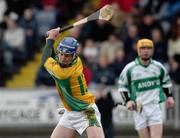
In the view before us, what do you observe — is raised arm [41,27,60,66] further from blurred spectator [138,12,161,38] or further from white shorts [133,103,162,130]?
blurred spectator [138,12,161,38]

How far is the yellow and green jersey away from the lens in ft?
36.9

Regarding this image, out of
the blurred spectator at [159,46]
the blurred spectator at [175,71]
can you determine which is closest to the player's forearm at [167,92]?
the blurred spectator at [175,71]

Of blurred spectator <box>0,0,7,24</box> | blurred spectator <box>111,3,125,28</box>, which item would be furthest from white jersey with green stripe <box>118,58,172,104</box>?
blurred spectator <box>0,0,7,24</box>

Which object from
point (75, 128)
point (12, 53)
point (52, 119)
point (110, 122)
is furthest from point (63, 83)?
point (12, 53)

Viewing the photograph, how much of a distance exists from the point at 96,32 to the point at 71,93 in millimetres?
7305

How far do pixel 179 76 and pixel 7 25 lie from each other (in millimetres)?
4274

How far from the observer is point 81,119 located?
37.5ft

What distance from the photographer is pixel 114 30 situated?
61.1 feet

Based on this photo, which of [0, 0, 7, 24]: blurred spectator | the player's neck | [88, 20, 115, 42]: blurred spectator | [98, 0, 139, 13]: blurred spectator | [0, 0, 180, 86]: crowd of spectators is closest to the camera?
the player's neck

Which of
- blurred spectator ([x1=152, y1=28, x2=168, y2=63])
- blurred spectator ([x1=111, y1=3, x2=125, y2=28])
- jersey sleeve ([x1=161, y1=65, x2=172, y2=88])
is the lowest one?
jersey sleeve ([x1=161, y1=65, x2=172, y2=88])

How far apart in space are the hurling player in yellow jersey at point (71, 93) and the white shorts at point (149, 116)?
1.93 metres

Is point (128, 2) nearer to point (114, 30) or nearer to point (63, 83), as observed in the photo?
point (114, 30)

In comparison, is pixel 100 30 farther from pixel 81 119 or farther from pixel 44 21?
pixel 81 119

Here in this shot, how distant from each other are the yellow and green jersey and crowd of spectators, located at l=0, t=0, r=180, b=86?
201 inches
